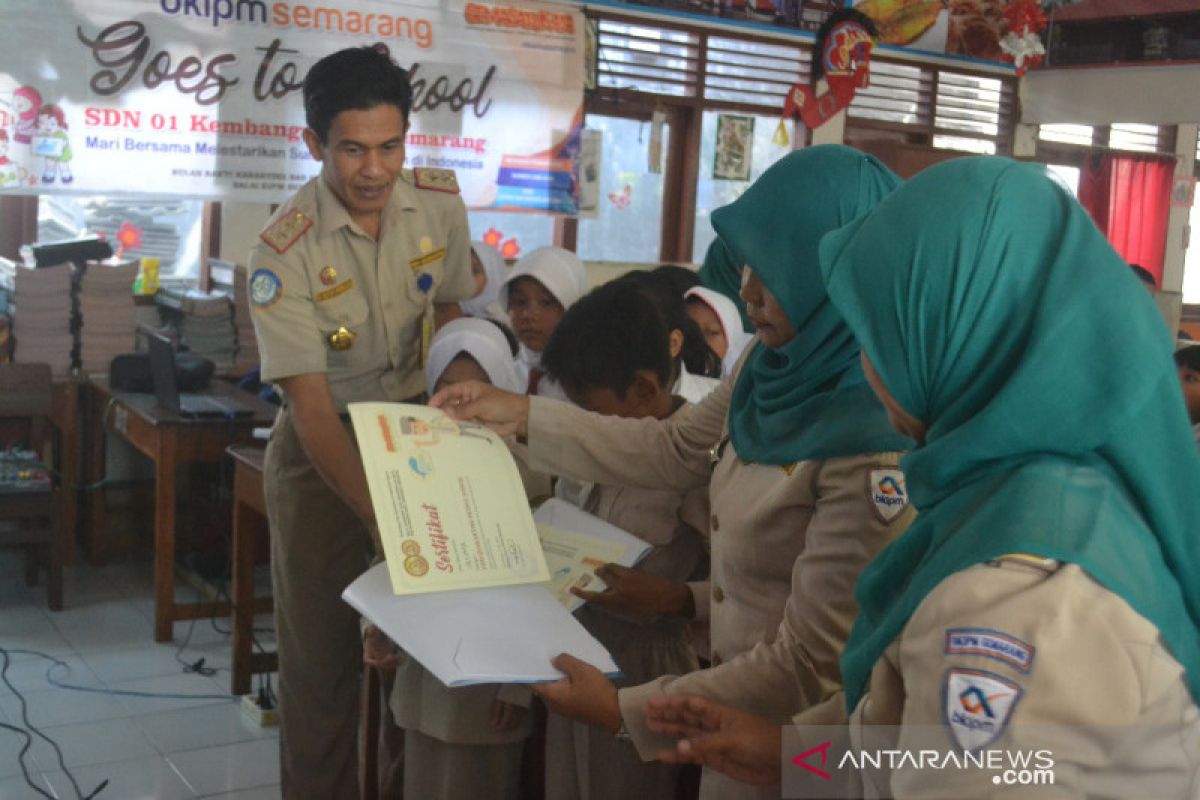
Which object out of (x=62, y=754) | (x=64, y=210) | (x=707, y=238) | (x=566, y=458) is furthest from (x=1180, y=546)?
(x=707, y=238)

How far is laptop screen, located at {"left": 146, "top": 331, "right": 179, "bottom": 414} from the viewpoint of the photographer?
439 cm

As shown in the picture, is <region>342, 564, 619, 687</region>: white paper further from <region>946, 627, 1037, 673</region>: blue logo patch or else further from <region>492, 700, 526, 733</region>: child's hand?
<region>946, 627, 1037, 673</region>: blue logo patch

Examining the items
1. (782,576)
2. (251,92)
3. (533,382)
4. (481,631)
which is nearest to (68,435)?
(251,92)

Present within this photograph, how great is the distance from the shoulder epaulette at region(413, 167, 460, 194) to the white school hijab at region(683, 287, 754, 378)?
1368 mm

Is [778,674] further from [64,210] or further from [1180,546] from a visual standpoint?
[64,210]

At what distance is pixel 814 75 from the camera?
7.01 metres

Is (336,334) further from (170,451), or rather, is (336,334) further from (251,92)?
(251,92)

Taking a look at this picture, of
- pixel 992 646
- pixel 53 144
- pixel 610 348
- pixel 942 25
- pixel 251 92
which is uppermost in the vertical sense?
pixel 942 25

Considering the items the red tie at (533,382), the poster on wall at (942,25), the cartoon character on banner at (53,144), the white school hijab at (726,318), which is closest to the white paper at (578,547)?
the red tie at (533,382)

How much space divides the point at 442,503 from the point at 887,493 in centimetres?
62

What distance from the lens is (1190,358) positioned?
Result: 3998 millimetres

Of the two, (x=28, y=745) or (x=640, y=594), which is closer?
(x=640, y=594)

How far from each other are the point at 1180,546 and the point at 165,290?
16.5 ft

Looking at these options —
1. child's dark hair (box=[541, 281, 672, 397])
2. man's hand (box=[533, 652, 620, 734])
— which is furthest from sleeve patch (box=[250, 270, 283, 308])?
man's hand (box=[533, 652, 620, 734])
